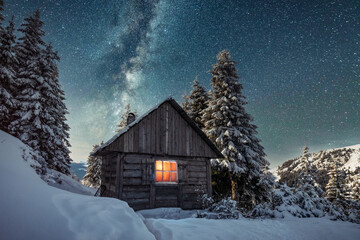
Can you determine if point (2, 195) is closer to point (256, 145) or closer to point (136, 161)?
point (136, 161)

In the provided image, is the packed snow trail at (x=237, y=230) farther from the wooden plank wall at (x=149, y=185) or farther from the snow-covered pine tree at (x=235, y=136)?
the snow-covered pine tree at (x=235, y=136)

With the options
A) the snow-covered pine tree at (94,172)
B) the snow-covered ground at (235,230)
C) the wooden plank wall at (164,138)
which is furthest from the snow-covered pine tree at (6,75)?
the snow-covered pine tree at (94,172)

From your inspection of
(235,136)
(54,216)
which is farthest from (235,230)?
(235,136)

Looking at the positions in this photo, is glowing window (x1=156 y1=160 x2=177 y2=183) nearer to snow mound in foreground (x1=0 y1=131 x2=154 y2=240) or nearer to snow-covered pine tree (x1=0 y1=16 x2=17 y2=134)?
snow mound in foreground (x1=0 y1=131 x2=154 y2=240)

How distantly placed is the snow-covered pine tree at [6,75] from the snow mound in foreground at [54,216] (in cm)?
1110

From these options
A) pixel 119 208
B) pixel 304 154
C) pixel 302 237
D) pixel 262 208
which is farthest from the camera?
pixel 304 154

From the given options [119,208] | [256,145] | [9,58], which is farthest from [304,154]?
[9,58]

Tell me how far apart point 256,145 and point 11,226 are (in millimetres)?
14851

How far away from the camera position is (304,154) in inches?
1019

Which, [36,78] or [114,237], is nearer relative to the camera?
[114,237]

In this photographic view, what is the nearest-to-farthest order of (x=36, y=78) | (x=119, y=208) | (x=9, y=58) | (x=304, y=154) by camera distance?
(x=119, y=208), (x=9, y=58), (x=36, y=78), (x=304, y=154)

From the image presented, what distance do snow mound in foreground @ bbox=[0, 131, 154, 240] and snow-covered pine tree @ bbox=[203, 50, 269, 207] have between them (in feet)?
36.4

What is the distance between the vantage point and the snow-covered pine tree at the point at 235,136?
13531 millimetres

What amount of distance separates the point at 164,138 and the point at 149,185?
8.82ft
